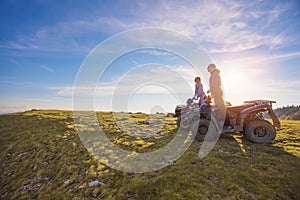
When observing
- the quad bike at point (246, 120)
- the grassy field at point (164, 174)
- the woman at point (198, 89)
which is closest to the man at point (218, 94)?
the quad bike at point (246, 120)

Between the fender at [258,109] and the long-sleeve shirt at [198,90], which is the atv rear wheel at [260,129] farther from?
the long-sleeve shirt at [198,90]

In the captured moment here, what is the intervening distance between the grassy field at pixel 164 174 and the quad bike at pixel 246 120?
0.59 meters

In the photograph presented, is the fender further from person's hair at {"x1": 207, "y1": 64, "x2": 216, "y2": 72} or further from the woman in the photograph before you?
person's hair at {"x1": 207, "y1": 64, "x2": 216, "y2": 72}

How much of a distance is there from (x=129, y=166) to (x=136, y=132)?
6056mm

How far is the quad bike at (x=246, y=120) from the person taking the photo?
10031 millimetres

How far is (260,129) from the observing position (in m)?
10.2

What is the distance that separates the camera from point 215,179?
20.9 feet

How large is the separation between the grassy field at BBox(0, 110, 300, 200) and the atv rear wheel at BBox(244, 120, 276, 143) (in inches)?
15.2

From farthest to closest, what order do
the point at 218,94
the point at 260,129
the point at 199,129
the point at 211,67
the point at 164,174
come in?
the point at 211,67 < the point at 199,129 < the point at 218,94 < the point at 260,129 < the point at 164,174

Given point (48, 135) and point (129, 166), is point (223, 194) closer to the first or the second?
point (129, 166)

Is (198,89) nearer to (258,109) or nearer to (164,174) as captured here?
(258,109)

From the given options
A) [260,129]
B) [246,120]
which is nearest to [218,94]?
[246,120]

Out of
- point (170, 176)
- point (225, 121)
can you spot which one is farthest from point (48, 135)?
point (225, 121)

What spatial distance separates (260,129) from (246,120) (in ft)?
2.82
